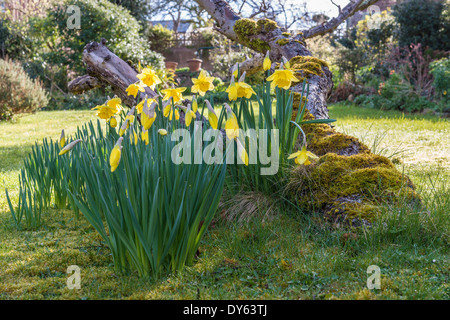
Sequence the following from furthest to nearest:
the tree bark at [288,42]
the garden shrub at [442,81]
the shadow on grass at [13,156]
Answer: the garden shrub at [442,81], the shadow on grass at [13,156], the tree bark at [288,42]

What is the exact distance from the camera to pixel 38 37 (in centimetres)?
1327

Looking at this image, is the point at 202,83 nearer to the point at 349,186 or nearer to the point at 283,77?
the point at 283,77

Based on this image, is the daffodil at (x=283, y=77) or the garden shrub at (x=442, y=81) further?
the garden shrub at (x=442, y=81)

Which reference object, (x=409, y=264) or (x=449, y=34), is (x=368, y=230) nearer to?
(x=409, y=264)

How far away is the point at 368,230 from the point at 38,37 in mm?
13865

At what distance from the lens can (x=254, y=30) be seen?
14.8ft

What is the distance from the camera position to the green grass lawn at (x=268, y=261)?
5.90 feet

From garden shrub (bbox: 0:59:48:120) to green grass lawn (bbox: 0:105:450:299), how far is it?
7.60m

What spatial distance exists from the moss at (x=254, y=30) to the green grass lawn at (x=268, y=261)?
7.99 ft

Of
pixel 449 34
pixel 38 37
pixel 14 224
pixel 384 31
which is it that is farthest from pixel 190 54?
pixel 14 224

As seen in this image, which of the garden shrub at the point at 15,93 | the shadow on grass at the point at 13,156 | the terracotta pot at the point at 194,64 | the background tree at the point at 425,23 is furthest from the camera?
the terracotta pot at the point at 194,64

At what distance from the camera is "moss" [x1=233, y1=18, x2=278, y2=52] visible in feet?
14.7

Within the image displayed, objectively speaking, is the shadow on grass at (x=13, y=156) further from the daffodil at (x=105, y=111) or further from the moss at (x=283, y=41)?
the moss at (x=283, y=41)

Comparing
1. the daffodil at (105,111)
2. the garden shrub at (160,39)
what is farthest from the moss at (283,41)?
the garden shrub at (160,39)
